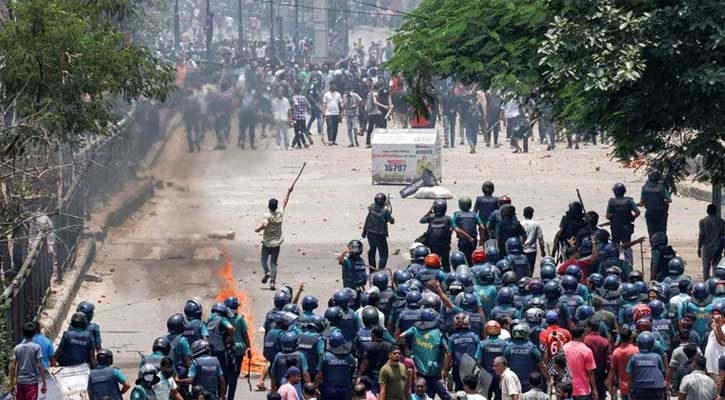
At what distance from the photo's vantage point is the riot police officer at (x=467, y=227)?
22.0 metres

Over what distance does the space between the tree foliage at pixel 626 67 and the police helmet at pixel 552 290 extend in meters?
2.95

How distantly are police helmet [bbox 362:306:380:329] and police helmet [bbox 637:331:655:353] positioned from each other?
8.39ft

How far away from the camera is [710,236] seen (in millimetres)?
21500

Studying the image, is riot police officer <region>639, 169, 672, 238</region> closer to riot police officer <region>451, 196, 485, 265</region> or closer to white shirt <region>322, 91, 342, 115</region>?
riot police officer <region>451, 196, 485, 265</region>

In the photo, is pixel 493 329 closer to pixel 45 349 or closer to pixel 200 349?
pixel 200 349

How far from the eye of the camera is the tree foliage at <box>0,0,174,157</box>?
17828 mm

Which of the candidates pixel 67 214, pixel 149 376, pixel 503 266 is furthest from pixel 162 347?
pixel 503 266

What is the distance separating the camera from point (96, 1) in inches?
756

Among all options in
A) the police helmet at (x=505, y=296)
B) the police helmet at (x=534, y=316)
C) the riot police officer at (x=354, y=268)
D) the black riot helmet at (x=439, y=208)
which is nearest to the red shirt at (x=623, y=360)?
the police helmet at (x=534, y=316)

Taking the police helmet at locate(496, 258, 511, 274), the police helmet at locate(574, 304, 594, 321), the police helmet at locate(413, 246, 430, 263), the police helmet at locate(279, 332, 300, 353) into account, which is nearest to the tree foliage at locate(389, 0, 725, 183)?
the police helmet at locate(496, 258, 511, 274)

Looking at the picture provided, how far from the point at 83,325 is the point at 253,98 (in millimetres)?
22689

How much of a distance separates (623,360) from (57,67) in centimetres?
697

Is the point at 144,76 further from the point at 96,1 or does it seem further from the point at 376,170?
the point at 376,170

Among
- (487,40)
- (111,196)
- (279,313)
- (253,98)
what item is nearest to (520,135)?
(253,98)
